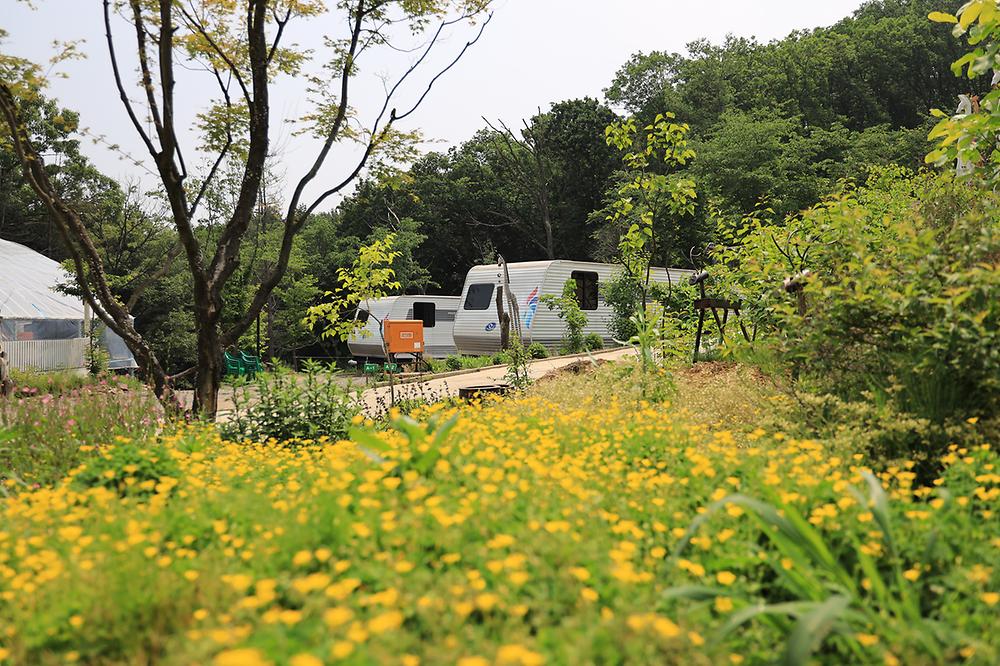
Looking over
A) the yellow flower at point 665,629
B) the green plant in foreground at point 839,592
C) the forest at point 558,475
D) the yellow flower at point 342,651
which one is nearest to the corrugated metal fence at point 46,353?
the forest at point 558,475

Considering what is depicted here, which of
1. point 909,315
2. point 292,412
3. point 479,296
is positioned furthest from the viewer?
point 479,296

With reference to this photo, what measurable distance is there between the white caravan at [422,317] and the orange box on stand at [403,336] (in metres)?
4.48

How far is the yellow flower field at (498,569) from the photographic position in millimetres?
1796

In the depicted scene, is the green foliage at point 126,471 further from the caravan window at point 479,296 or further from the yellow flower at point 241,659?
the caravan window at point 479,296

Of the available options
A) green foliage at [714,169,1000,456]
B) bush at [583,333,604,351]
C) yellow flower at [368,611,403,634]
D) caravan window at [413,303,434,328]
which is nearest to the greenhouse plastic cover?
caravan window at [413,303,434,328]

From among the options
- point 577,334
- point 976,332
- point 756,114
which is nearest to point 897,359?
point 976,332

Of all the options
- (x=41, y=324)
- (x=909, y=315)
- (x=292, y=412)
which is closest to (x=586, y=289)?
(x=292, y=412)

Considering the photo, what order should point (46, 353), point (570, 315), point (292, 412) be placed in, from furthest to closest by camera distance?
point (46, 353) < point (570, 315) < point (292, 412)

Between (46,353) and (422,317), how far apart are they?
10.9m

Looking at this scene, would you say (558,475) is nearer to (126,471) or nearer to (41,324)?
(126,471)

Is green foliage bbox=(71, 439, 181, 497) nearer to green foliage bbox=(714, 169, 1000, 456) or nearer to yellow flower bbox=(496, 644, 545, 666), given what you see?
yellow flower bbox=(496, 644, 545, 666)

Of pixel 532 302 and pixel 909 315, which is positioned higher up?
pixel 532 302

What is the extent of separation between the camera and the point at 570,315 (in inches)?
748

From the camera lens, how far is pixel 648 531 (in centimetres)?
263
